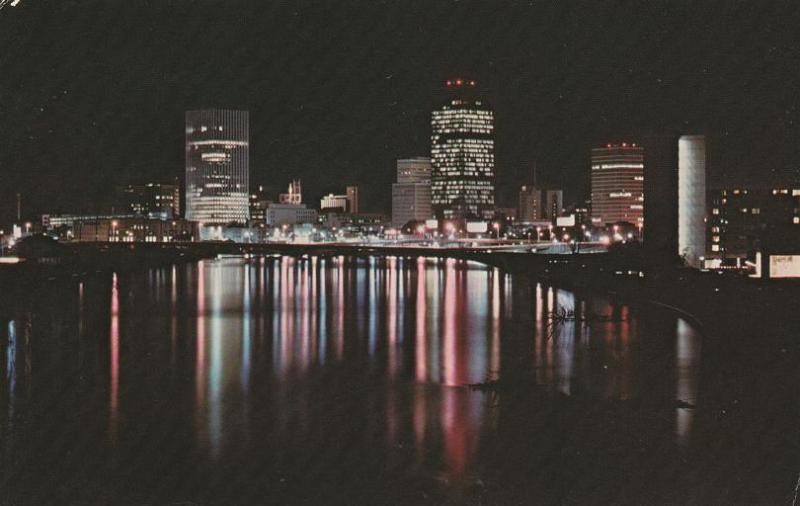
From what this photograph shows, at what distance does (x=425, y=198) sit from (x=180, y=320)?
174576 mm

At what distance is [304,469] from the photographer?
885 centimetres

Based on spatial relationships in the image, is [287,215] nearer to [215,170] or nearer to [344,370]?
[215,170]

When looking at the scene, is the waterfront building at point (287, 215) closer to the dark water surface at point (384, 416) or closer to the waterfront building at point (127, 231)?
the waterfront building at point (127, 231)

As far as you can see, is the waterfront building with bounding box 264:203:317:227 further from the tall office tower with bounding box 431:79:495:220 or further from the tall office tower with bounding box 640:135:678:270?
the tall office tower with bounding box 640:135:678:270

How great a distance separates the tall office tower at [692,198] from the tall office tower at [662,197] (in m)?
0.41

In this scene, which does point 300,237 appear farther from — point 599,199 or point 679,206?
point 679,206

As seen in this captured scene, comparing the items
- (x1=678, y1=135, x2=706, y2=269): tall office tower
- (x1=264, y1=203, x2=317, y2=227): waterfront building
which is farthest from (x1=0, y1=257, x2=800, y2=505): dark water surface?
(x1=264, y1=203, x2=317, y2=227): waterfront building

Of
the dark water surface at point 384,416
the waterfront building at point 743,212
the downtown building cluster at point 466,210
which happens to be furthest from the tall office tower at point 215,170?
the dark water surface at point 384,416

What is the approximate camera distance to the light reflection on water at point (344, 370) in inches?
398

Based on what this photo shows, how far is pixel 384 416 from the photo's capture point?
38.1 feet

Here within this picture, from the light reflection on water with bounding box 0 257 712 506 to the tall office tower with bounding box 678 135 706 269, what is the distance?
26.3m

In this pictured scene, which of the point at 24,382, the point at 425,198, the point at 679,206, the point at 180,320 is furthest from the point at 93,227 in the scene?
the point at 24,382

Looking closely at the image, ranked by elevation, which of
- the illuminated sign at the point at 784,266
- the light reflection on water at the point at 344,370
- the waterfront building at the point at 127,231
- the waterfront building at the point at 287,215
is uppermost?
the waterfront building at the point at 287,215

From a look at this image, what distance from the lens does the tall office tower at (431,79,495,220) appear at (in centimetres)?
19575
